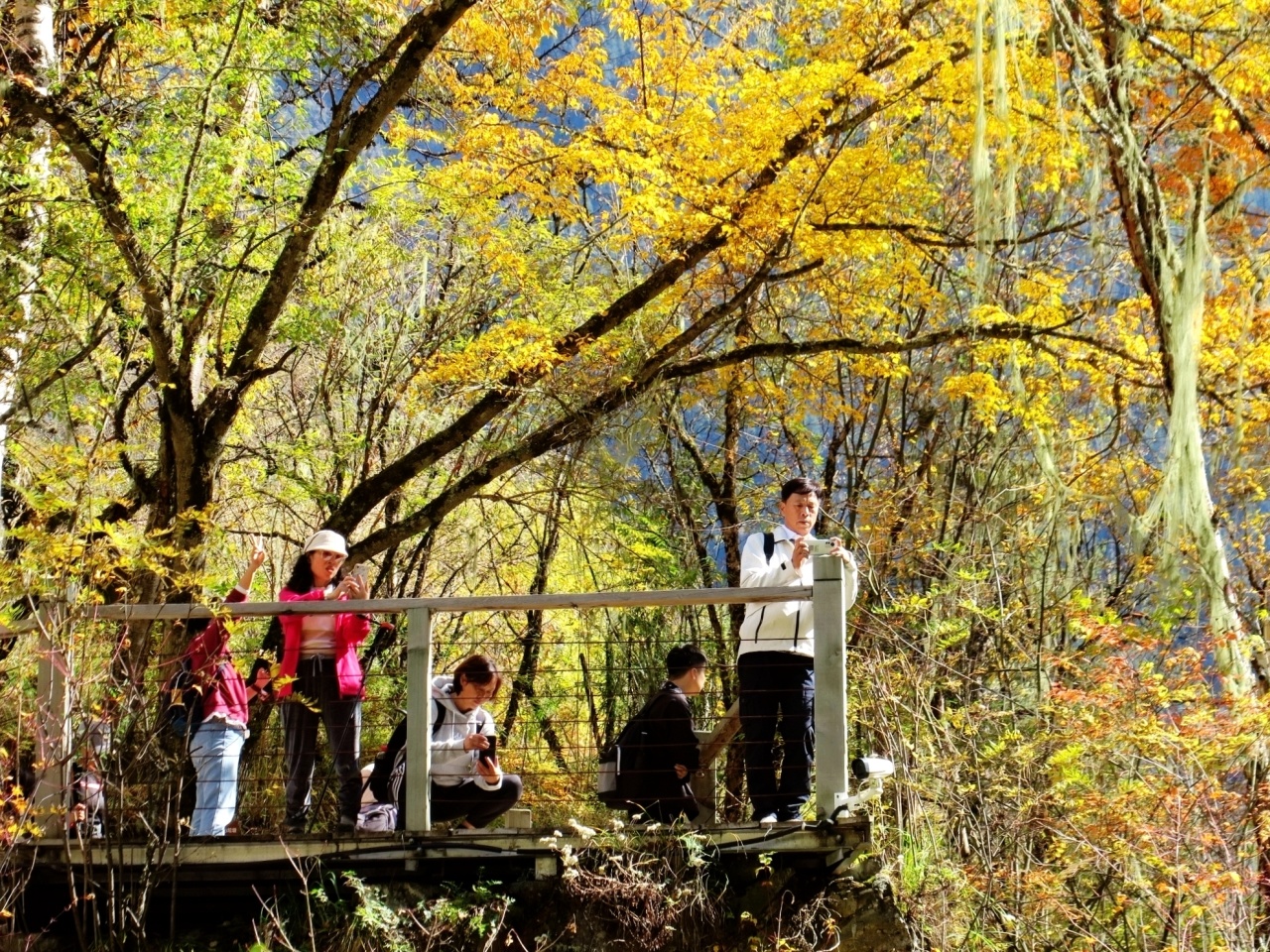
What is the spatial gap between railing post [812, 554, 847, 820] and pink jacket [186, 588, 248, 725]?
2.36 m

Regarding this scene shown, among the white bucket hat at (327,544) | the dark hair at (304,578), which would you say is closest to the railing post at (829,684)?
the white bucket hat at (327,544)

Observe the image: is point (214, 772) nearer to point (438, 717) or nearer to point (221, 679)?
point (221, 679)

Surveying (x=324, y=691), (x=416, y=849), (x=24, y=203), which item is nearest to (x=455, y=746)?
(x=416, y=849)

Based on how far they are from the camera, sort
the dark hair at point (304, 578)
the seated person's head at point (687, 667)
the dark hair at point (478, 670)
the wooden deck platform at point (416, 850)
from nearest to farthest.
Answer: the wooden deck platform at point (416, 850) → the dark hair at point (478, 670) → the seated person's head at point (687, 667) → the dark hair at point (304, 578)

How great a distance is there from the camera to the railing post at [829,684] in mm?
4980

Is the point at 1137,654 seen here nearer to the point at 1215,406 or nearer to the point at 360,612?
the point at 1215,406

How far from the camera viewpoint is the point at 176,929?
5.27 metres

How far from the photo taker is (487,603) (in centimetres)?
516

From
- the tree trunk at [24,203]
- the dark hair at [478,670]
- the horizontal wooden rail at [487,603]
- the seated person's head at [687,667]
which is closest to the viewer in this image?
the horizontal wooden rail at [487,603]

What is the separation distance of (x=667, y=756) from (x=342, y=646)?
1450 millimetres

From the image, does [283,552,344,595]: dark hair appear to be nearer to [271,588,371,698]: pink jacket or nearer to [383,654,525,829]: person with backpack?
[271,588,371,698]: pink jacket

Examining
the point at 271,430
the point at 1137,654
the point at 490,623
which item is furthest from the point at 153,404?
the point at 1137,654

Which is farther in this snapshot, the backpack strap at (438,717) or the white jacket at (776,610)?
the backpack strap at (438,717)

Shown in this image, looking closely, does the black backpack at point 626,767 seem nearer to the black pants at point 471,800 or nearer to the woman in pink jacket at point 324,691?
the black pants at point 471,800
